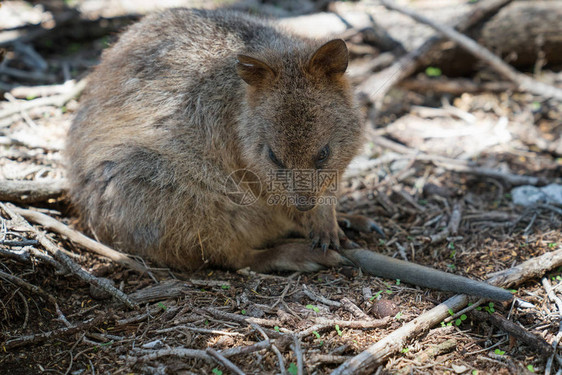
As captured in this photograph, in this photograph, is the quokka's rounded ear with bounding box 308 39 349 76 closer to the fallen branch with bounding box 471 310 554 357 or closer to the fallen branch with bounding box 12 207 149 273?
the fallen branch with bounding box 471 310 554 357

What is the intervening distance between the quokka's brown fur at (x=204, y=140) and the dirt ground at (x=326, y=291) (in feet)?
1.04

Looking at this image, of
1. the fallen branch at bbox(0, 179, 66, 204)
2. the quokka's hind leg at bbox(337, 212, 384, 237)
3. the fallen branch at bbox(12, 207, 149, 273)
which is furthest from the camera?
the quokka's hind leg at bbox(337, 212, 384, 237)

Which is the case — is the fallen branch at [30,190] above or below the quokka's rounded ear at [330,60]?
below

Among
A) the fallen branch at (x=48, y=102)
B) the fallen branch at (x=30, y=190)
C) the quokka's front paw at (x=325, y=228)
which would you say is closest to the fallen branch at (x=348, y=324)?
the quokka's front paw at (x=325, y=228)

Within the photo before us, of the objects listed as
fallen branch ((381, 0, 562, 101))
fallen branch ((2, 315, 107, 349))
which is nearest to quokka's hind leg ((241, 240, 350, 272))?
fallen branch ((2, 315, 107, 349))

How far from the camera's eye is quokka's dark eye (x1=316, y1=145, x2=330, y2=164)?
3.73m

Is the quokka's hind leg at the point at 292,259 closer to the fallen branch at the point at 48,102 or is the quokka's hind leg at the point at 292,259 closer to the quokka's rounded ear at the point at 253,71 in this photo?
the quokka's rounded ear at the point at 253,71

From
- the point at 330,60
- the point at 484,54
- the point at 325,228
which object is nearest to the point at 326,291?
the point at 325,228

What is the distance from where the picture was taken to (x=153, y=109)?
4152 mm

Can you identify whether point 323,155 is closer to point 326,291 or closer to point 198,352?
point 326,291

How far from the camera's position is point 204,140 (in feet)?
13.4

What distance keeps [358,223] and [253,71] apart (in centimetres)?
191

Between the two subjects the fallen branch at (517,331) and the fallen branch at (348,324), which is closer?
the fallen branch at (517,331)

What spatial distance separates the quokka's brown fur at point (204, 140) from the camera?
12.4 feet
